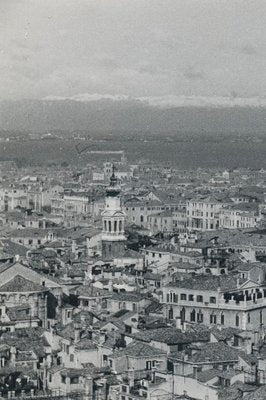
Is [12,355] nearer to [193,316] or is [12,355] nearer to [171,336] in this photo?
[171,336]

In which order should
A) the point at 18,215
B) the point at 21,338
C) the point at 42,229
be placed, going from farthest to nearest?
the point at 18,215 < the point at 42,229 < the point at 21,338

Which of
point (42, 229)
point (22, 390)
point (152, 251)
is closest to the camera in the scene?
point (22, 390)

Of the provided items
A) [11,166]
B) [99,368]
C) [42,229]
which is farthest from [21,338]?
[11,166]

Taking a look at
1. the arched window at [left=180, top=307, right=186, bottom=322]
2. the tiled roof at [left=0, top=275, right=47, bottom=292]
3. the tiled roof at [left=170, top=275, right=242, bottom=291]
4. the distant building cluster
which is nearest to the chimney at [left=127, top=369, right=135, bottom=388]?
the distant building cluster

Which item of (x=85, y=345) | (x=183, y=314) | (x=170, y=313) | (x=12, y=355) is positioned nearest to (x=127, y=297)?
(x=170, y=313)

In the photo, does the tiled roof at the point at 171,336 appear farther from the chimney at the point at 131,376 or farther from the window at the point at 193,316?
the window at the point at 193,316

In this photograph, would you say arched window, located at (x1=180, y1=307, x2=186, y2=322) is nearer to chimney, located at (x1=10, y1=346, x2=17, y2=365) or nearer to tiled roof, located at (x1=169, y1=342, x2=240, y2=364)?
tiled roof, located at (x1=169, y1=342, x2=240, y2=364)

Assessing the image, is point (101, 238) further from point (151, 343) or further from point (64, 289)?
point (151, 343)

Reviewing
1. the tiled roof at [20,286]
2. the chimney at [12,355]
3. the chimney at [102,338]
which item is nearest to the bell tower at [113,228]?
the tiled roof at [20,286]
